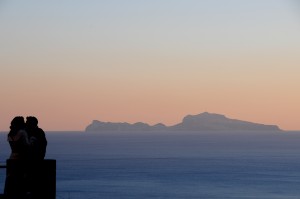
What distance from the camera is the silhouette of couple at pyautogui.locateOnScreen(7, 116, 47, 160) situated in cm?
1055

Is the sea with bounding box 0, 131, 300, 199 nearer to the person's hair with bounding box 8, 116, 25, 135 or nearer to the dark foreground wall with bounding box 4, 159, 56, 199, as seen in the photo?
the person's hair with bounding box 8, 116, 25, 135

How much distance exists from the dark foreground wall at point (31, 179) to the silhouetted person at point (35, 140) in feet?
1.05

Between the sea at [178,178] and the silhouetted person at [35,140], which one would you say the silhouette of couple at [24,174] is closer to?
the silhouetted person at [35,140]

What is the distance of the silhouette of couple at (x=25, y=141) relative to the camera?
10555 millimetres

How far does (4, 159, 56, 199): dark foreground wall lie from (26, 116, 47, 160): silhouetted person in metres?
0.32

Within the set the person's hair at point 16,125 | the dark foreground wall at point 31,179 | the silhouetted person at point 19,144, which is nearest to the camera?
the dark foreground wall at point 31,179

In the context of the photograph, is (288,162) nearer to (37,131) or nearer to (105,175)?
(105,175)

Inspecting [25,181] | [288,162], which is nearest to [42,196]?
[25,181]

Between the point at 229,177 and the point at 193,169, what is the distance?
1624 centimetres

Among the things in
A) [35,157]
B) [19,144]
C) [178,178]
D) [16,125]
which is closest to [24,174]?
[35,157]

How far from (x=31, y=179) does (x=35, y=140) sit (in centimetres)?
75

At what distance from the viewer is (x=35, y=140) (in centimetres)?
1072

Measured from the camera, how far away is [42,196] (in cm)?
1020

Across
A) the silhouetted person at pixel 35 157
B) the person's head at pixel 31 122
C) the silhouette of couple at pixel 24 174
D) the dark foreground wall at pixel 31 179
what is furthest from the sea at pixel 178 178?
the dark foreground wall at pixel 31 179
